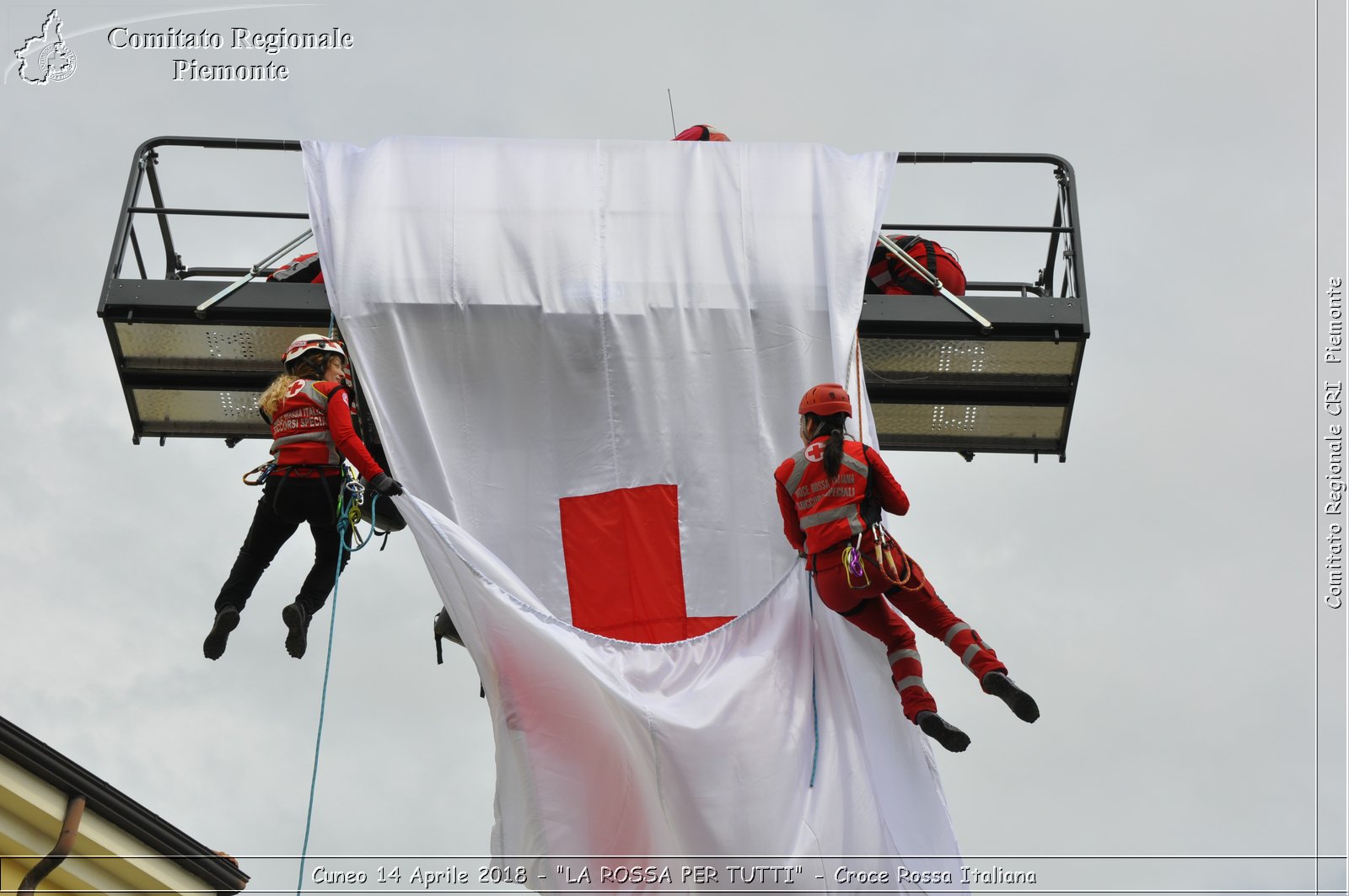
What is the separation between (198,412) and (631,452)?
3314 mm

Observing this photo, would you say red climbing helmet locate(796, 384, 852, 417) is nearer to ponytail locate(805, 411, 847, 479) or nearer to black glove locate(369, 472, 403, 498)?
ponytail locate(805, 411, 847, 479)

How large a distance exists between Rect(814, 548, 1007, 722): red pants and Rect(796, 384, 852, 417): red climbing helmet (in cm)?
73

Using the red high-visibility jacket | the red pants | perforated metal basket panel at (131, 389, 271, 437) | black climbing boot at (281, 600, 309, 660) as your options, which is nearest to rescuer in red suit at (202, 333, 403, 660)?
black climbing boot at (281, 600, 309, 660)

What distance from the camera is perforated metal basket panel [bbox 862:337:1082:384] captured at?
10.9 meters

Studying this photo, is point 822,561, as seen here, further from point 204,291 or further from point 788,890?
point 204,291

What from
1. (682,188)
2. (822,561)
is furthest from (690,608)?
(682,188)

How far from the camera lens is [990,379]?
36.7 feet

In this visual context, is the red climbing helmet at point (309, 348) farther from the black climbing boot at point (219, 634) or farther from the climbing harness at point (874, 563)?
the climbing harness at point (874, 563)

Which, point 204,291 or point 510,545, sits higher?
point 204,291

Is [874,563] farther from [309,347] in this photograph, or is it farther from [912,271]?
[309,347]

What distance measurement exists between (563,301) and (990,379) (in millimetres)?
2857

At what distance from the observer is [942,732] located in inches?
340

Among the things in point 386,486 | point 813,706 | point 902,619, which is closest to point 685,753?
point 813,706

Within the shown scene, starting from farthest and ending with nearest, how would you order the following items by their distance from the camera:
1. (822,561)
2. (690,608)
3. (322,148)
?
(322,148)
(690,608)
(822,561)
